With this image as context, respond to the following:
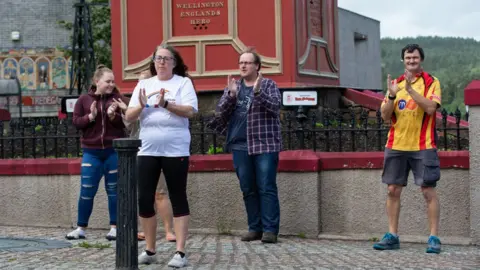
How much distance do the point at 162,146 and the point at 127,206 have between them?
0.77 meters

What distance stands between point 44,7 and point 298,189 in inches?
1443

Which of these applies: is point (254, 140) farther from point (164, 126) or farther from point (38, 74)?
point (38, 74)

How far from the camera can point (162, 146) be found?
7.91 metres

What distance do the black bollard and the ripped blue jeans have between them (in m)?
2.60

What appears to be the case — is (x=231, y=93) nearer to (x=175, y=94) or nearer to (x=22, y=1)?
(x=175, y=94)

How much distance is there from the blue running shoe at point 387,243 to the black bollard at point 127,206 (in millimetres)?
2680

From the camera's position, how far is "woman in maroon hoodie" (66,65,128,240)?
9852 mm

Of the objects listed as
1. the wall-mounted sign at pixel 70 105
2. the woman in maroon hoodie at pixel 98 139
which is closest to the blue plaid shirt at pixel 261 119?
the woman in maroon hoodie at pixel 98 139

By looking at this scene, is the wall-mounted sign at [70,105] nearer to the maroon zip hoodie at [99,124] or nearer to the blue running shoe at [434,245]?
the maroon zip hoodie at [99,124]

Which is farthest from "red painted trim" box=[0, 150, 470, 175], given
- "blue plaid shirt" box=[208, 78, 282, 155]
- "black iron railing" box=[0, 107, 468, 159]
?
"blue plaid shirt" box=[208, 78, 282, 155]

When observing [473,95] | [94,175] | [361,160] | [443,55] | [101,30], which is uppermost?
[443,55]

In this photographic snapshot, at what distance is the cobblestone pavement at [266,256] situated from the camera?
7.89 meters

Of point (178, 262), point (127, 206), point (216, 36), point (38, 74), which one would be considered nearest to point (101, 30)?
point (38, 74)

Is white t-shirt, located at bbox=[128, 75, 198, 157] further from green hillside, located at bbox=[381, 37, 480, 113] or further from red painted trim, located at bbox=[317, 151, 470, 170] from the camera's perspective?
green hillside, located at bbox=[381, 37, 480, 113]
